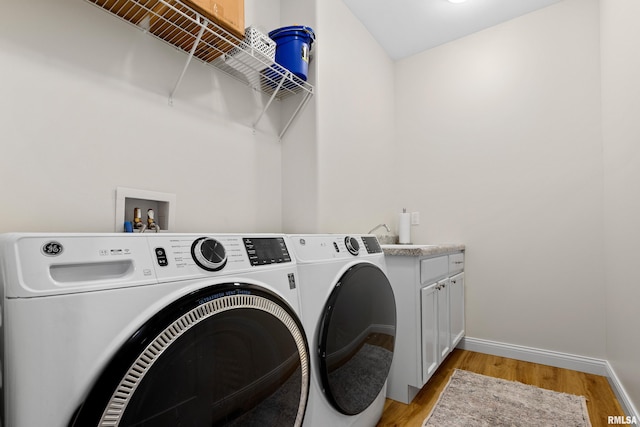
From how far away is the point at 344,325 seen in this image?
1.10 metres

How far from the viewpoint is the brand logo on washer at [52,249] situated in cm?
51

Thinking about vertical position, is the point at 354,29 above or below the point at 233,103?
above

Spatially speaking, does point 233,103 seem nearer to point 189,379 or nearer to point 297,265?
point 297,265

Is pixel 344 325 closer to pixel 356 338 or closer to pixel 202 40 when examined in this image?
pixel 356 338

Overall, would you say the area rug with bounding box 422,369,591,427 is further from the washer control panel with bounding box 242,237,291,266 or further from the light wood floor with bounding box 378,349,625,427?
the washer control panel with bounding box 242,237,291,266

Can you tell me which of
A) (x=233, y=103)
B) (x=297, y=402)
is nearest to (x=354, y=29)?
(x=233, y=103)

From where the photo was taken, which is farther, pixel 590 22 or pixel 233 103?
pixel 590 22

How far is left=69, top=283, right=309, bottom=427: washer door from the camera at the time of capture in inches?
20.6

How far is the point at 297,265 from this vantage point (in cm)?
100

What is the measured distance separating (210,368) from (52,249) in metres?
0.36

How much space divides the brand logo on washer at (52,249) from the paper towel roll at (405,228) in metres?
2.37

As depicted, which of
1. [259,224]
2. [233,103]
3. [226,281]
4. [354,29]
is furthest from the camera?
[354,29]

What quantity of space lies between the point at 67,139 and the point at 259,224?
0.92 m

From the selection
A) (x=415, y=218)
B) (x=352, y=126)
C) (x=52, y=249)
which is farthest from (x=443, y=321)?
(x=52, y=249)
